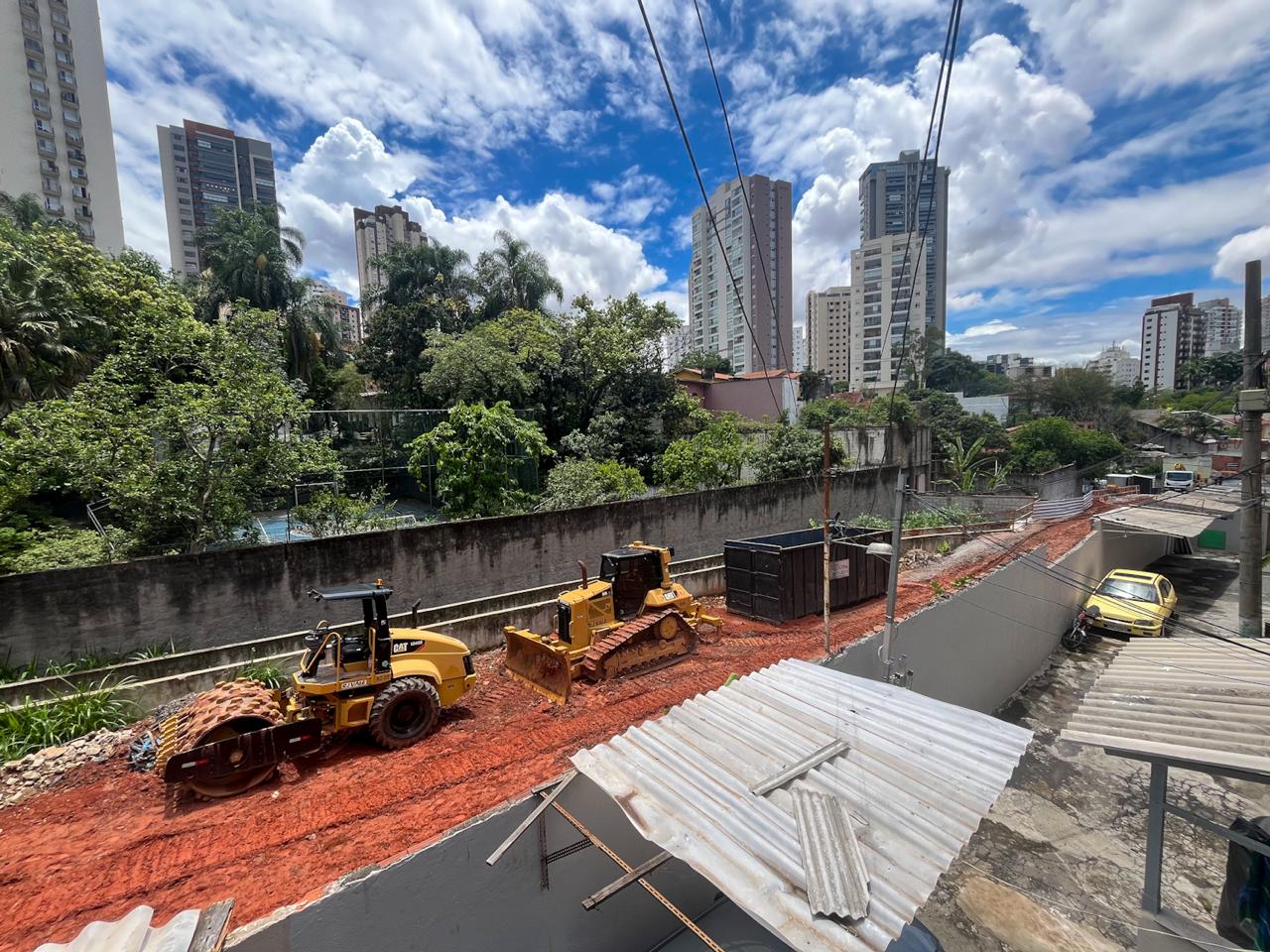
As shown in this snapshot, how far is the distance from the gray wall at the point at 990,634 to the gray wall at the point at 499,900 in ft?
15.7

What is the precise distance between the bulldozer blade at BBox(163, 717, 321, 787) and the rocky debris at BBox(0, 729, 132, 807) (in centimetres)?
220

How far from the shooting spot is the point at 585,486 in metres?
17.3

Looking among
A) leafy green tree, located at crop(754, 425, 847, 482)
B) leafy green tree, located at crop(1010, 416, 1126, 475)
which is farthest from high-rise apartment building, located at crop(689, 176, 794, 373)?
leafy green tree, located at crop(754, 425, 847, 482)

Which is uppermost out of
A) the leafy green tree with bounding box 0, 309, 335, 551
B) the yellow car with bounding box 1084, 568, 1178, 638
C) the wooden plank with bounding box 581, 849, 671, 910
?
the leafy green tree with bounding box 0, 309, 335, 551

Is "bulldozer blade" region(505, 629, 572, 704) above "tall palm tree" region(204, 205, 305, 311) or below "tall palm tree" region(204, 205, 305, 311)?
below

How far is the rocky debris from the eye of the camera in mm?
6375

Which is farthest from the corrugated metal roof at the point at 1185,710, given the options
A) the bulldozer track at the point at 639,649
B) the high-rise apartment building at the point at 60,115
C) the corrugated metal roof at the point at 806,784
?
the high-rise apartment building at the point at 60,115

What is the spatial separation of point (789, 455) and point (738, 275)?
62808mm

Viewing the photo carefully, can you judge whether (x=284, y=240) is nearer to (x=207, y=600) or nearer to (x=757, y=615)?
(x=207, y=600)

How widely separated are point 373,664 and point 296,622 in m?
4.71

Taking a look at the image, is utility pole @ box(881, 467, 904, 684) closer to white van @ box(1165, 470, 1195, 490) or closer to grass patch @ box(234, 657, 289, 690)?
grass patch @ box(234, 657, 289, 690)

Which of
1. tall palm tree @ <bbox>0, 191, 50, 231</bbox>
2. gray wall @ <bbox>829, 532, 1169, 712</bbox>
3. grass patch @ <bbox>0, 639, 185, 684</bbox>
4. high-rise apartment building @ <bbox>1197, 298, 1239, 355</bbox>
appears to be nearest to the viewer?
grass patch @ <bbox>0, 639, 185, 684</bbox>

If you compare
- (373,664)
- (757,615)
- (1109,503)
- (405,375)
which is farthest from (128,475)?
(1109,503)

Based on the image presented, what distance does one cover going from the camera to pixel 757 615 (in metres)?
12.1
